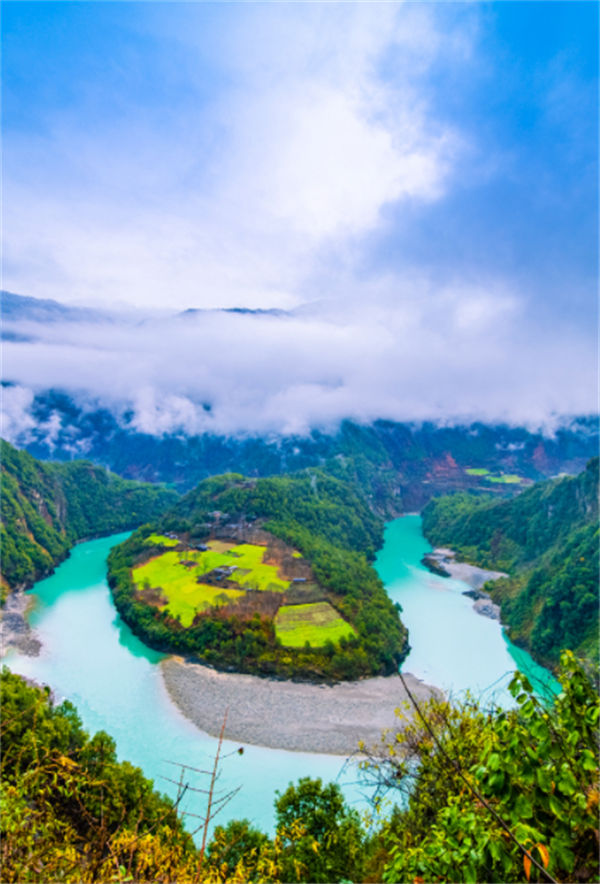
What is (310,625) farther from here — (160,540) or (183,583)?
(160,540)

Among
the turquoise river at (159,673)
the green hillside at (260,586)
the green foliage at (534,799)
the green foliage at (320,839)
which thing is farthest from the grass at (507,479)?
the green foliage at (534,799)

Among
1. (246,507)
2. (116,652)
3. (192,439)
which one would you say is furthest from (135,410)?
(116,652)

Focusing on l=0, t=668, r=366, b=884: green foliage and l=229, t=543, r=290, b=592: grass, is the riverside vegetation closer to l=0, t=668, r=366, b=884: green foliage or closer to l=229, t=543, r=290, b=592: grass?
l=0, t=668, r=366, b=884: green foliage

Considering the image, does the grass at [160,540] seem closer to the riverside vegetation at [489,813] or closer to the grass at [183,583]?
the grass at [183,583]

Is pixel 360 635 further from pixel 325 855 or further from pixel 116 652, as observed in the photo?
pixel 325 855

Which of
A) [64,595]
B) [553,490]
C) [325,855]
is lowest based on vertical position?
[64,595]

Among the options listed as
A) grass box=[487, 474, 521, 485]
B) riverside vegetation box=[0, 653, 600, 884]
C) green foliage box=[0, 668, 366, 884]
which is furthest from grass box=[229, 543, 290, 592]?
grass box=[487, 474, 521, 485]
